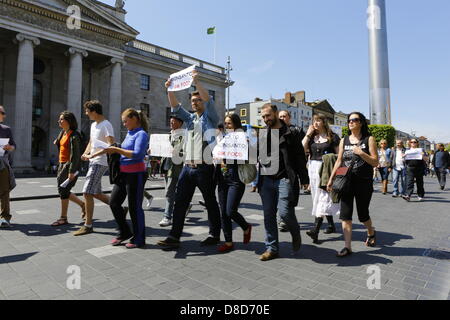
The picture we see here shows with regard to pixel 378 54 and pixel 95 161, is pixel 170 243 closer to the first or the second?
pixel 95 161

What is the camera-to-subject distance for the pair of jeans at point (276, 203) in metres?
3.60

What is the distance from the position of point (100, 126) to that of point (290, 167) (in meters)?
3.19

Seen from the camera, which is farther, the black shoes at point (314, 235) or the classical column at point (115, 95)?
the classical column at point (115, 95)

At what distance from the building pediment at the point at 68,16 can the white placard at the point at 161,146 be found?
802 inches

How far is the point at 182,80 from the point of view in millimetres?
3994

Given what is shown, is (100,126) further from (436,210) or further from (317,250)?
(436,210)

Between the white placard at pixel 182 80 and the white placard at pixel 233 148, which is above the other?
the white placard at pixel 182 80

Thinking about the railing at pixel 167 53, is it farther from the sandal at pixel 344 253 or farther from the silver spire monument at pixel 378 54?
the sandal at pixel 344 253

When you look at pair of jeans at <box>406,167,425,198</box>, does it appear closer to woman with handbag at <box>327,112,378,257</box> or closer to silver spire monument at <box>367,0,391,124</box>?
woman with handbag at <box>327,112,378,257</box>

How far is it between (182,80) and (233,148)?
121 cm

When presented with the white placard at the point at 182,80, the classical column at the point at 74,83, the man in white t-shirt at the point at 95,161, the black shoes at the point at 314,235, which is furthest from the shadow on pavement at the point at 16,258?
the classical column at the point at 74,83

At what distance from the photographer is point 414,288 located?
2.81m

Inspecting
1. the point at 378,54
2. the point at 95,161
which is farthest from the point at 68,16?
the point at 378,54

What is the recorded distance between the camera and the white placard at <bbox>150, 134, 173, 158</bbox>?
5.72 metres
